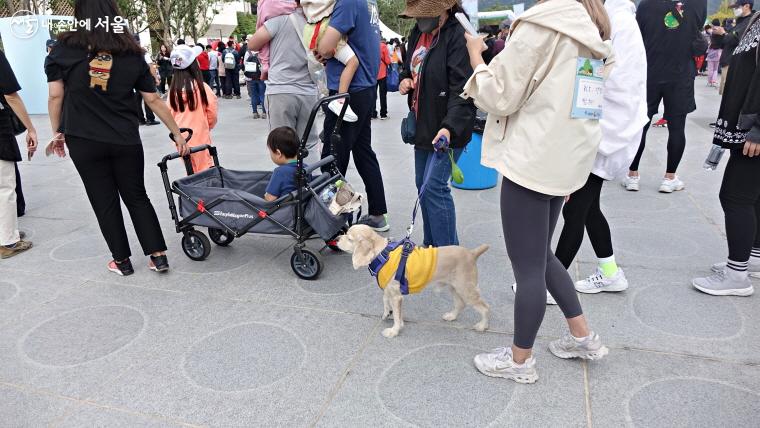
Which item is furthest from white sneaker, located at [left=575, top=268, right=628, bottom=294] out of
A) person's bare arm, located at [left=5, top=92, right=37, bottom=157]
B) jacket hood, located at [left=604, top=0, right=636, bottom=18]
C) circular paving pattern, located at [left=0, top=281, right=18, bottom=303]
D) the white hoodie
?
person's bare arm, located at [left=5, top=92, right=37, bottom=157]

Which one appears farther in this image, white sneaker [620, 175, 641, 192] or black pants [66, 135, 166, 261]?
white sneaker [620, 175, 641, 192]

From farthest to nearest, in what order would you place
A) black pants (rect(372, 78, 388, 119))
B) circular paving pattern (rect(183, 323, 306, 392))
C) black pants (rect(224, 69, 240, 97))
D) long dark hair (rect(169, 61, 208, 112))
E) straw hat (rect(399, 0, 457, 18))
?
1. black pants (rect(224, 69, 240, 97))
2. black pants (rect(372, 78, 388, 119))
3. long dark hair (rect(169, 61, 208, 112))
4. straw hat (rect(399, 0, 457, 18))
5. circular paving pattern (rect(183, 323, 306, 392))

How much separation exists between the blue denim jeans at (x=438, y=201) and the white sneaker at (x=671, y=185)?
121 inches

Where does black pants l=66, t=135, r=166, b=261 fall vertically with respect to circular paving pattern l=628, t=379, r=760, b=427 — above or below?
above

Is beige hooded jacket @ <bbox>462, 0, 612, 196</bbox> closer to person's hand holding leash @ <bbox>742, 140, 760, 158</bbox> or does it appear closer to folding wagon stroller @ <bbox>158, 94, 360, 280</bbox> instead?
person's hand holding leash @ <bbox>742, 140, 760, 158</bbox>

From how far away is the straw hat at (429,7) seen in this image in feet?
9.90

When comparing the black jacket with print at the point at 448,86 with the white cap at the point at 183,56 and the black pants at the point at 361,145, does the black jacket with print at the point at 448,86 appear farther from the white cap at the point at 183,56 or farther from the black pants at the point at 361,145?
the white cap at the point at 183,56

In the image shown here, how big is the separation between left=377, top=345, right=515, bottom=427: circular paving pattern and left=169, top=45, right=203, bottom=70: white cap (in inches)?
120

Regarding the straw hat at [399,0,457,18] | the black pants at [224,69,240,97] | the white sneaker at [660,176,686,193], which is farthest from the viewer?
the black pants at [224,69,240,97]

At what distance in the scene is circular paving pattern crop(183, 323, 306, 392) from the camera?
2.57 m

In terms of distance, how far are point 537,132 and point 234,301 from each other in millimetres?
2271

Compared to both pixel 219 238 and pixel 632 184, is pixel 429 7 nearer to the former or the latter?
pixel 219 238

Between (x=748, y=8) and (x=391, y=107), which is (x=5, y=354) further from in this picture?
(x=391, y=107)

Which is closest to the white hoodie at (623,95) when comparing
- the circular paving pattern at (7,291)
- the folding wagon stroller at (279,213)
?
the folding wagon stroller at (279,213)
